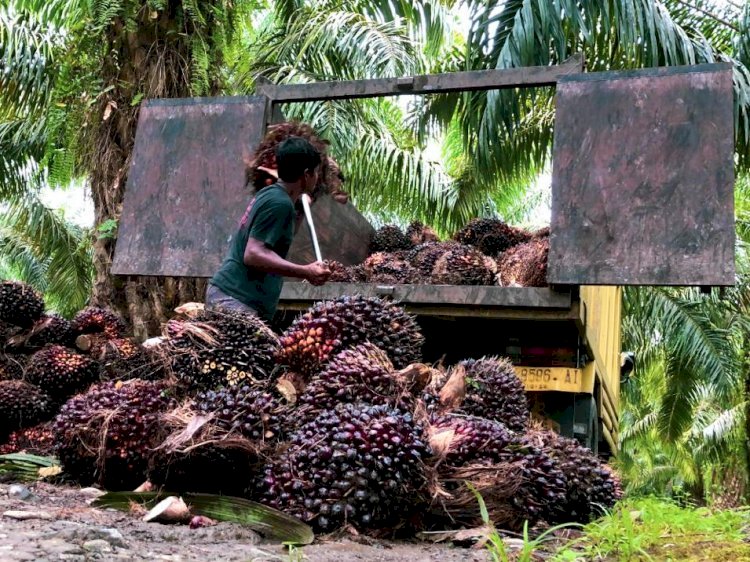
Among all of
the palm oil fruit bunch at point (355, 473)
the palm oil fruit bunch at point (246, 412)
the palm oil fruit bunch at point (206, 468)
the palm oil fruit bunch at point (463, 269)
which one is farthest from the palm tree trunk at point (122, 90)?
the palm oil fruit bunch at point (355, 473)

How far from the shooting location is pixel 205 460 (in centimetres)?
297

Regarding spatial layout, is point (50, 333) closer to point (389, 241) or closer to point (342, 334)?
point (342, 334)

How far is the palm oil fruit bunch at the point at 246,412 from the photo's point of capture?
3.07 meters

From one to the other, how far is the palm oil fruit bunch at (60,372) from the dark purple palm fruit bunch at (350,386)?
2017 millimetres

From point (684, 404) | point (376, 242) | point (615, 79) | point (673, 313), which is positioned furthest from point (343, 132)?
point (684, 404)

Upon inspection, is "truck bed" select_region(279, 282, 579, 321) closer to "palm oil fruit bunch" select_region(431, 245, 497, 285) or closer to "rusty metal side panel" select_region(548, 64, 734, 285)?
"rusty metal side panel" select_region(548, 64, 734, 285)

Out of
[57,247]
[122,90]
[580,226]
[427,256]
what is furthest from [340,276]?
[57,247]

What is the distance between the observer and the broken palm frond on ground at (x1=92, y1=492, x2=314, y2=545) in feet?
8.37

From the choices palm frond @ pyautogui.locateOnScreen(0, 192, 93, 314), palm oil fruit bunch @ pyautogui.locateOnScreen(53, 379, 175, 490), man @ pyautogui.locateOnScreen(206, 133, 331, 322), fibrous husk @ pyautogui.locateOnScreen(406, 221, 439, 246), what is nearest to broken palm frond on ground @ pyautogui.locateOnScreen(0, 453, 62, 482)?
palm oil fruit bunch @ pyautogui.locateOnScreen(53, 379, 175, 490)

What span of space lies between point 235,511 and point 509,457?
95 centimetres

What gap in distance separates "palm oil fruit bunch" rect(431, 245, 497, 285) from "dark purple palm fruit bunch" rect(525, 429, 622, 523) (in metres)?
1.87

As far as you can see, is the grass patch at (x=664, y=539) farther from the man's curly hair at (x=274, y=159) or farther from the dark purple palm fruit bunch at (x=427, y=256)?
the dark purple palm fruit bunch at (x=427, y=256)

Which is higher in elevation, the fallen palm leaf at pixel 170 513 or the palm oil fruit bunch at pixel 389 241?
the palm oil fruit bunch at pixel 389 241

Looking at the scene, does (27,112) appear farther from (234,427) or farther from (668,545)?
(668,545)
